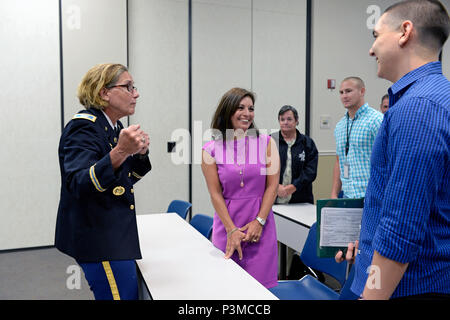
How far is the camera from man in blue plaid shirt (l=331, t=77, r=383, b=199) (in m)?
2.82

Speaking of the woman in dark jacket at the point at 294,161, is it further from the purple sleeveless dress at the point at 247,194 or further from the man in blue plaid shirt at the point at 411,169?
the man in blue plaid shirt at the point at 411,169

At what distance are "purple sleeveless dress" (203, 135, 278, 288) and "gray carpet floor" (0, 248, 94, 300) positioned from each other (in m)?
1.35

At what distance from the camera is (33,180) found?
13.4ft

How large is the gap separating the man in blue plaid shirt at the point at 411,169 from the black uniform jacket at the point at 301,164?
230 cm

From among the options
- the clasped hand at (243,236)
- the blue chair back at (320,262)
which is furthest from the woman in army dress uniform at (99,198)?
the blue chair back at (320,262)

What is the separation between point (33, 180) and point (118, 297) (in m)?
3.21

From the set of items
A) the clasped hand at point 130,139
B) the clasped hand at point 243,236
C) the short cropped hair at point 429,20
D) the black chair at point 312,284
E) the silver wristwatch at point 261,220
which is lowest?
the black chair at point 312,284

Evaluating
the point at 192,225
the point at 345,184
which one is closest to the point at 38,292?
the point at 192,225

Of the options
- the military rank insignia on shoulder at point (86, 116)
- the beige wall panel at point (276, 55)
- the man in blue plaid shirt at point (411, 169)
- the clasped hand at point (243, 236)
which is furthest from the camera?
the beige wall panel at point (276, 55)

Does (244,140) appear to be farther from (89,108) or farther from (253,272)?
(89,108)

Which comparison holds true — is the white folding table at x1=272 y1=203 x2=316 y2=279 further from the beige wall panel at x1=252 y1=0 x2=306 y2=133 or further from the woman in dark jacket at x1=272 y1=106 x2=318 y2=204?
Answer: the beige wall panel at x1=252 y1=0 x2=306 y2=133

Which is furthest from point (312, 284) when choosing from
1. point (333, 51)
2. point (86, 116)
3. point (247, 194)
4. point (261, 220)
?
point (333, 51)

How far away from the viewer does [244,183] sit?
6.63 feet

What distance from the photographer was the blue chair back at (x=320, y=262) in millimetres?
2000
